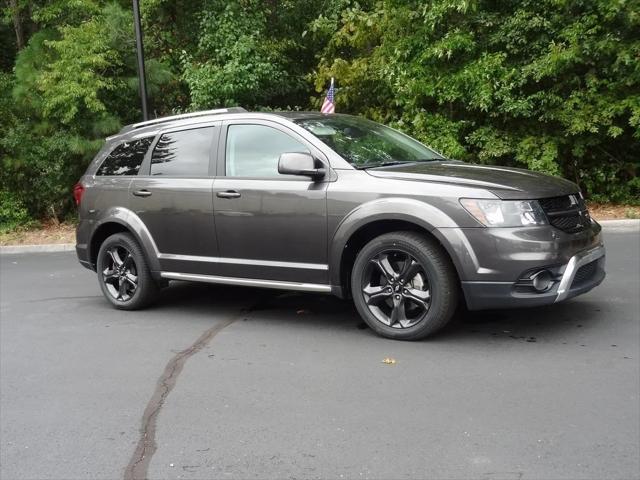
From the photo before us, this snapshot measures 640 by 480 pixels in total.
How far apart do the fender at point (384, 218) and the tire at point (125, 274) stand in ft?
7.12

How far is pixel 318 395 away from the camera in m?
4.36

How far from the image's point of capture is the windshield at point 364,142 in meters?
5.73

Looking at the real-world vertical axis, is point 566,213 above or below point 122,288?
Result: above

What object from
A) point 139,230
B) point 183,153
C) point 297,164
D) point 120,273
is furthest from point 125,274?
point 297,164

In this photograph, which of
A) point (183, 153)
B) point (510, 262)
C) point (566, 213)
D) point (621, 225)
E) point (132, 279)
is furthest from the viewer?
point (621, 225)

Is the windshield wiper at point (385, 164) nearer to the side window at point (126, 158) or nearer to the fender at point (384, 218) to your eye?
the fender at point (384, 218)

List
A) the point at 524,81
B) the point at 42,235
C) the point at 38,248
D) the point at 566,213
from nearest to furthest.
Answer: the point at 566,213 < the point at 524,81 < the point at 38,248 < the point at 42,235

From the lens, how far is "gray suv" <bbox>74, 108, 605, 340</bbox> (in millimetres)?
4918

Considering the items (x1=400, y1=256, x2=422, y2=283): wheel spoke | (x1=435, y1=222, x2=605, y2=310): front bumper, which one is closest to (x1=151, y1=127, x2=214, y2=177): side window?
(x1=400, y1=256, x2=422, y2=283): wheel spoke

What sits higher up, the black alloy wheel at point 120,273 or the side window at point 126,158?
the side window at point 126,158

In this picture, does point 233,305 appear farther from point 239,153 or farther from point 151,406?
point 151,406

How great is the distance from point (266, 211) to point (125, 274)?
6.58 feet

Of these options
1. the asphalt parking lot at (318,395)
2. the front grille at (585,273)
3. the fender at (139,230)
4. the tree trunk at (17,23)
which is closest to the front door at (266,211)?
the asphalt parking lot at (318,395)

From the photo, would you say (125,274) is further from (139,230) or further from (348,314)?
(348,314)
